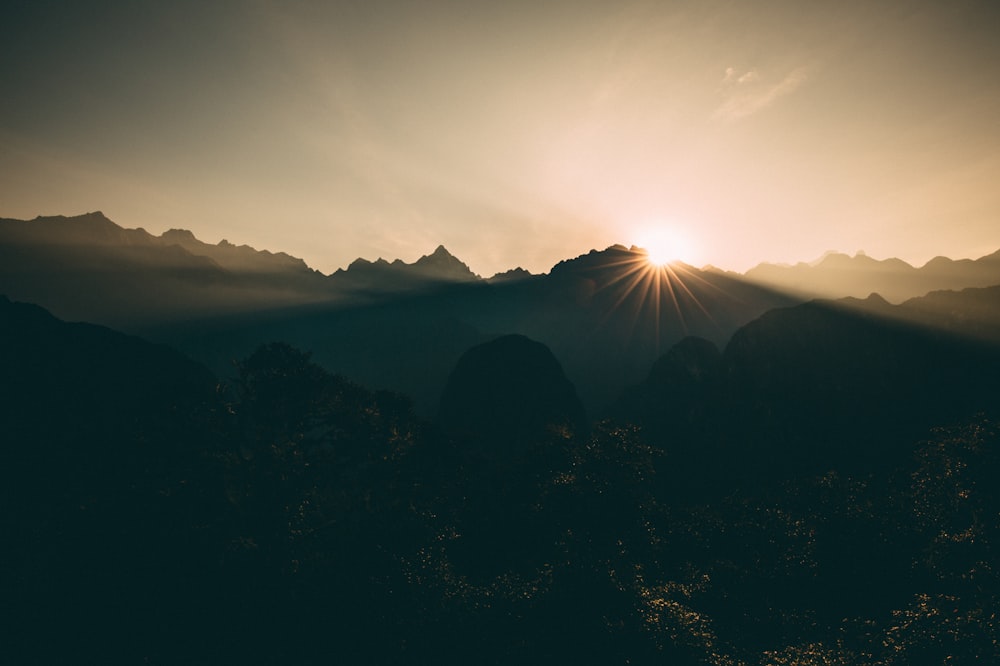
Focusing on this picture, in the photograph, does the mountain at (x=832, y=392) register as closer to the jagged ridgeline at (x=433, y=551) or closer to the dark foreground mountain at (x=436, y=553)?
the dark foreground mountain at (x=436, y=553)

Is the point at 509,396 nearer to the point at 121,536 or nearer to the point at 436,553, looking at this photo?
the point at 436,553

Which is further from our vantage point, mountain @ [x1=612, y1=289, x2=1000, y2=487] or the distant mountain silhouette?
the distant mountain silhouette

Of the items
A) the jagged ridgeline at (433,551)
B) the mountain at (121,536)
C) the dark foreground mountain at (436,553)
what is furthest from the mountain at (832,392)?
the mountain at (121,536)

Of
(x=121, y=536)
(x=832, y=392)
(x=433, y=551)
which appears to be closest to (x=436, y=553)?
(x=433, y=551)

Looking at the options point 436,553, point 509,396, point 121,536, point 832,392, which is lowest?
point 509,396

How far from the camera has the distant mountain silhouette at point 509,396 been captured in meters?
111

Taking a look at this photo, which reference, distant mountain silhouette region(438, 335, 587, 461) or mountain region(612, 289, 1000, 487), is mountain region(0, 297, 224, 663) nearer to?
distant mountain silhouette region(438, 335, 587, 461)

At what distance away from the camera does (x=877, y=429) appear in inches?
3679

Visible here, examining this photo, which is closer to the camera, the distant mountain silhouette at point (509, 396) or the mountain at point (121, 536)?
the mountain at point (121, 536)

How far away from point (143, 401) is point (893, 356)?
14535 centimetres

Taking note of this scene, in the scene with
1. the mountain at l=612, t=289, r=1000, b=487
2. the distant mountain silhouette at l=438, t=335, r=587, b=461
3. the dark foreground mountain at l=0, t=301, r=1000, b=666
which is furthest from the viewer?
the distant mountain silhouette at l=438, t=335, r=587, b=461

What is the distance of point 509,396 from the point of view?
11825 cm

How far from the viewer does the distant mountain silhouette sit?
111 metres

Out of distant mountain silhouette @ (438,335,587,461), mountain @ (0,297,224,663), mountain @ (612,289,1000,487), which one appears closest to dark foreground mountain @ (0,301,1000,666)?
mountain @ (0,297,224,663)
